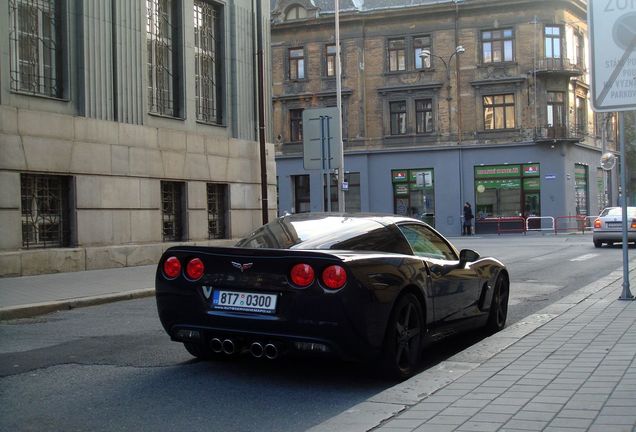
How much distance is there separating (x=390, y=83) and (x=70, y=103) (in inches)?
1125

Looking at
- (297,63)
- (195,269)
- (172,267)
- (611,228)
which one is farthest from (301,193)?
(195,269)

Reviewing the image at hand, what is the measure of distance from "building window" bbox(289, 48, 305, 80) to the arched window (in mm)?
1862

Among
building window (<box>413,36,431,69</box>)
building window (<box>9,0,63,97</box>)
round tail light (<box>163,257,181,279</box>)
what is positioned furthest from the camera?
building window (<box>413,36,431,69</box>)

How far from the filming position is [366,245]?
20.6ft

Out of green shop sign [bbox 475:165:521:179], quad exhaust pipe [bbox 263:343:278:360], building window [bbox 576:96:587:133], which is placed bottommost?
quad exhaust pipe [bbox 263:343:278:360]

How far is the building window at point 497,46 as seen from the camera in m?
41.3

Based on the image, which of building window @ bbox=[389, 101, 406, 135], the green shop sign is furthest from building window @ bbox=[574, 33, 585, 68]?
building window @ bbox=[389, 101, 406, 135]

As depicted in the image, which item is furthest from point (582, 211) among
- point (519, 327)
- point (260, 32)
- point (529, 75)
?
point (519, 327)

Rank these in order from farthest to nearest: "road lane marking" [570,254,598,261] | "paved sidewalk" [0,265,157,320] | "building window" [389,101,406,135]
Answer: "building window" [389,101,406,135] → "road lane marking" [570,254,598,261] → "paved sidewalk" [0,265,157,320]

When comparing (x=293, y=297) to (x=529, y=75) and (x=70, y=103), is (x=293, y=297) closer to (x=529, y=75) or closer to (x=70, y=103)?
(x=70, y=103)

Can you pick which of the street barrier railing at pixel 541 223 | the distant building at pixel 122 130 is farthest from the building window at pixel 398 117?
the distant building at pixel 122 130

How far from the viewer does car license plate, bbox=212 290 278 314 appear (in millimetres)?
5711

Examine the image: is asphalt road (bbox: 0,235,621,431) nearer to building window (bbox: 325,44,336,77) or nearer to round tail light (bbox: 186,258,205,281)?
round tail light (bbox: 186,258,205,281)

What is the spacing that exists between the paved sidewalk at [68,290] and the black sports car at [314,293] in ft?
16.5
